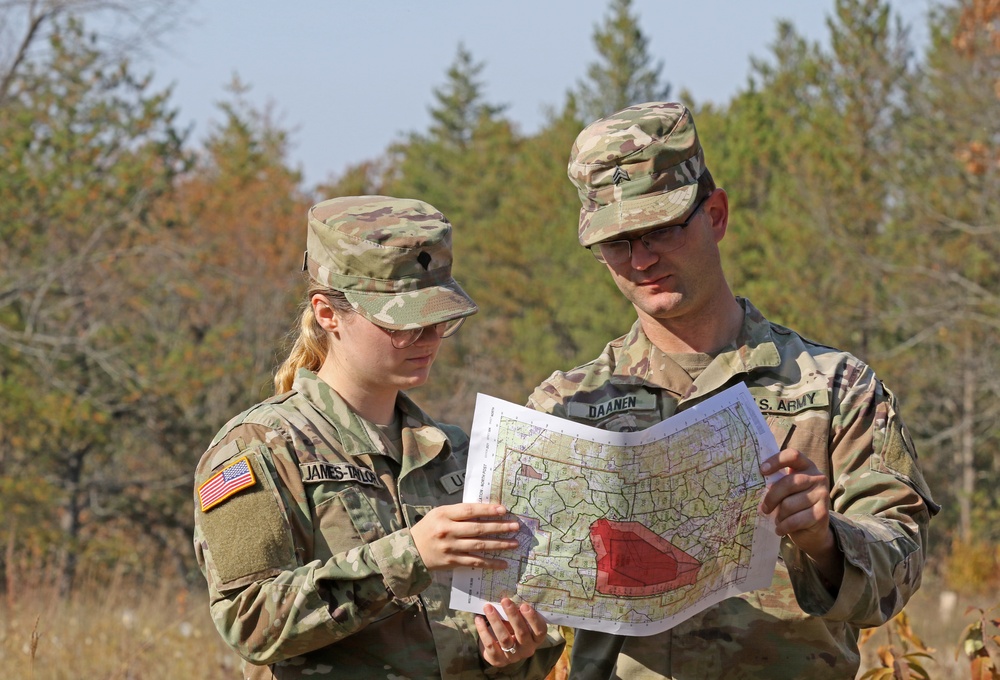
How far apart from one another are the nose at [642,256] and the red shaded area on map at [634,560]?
2.21 feet

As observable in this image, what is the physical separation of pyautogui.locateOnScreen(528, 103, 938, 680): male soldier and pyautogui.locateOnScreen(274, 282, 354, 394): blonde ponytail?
513mm

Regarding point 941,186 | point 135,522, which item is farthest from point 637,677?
point 941,186

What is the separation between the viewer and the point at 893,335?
963 inches

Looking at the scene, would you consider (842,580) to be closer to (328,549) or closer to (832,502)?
(832,502)

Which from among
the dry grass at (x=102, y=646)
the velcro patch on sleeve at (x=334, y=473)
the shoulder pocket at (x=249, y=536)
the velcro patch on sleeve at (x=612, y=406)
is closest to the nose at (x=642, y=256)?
the velcro patch on sleeve at (x=612, y=406)

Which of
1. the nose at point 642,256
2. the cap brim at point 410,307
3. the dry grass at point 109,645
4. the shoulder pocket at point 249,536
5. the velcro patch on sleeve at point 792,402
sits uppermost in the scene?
the nose at point 642,256

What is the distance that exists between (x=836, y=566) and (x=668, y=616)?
Result: 327mm

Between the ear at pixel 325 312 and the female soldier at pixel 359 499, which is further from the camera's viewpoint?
the ear at pixel 325 312

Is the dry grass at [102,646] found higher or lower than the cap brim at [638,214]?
lower

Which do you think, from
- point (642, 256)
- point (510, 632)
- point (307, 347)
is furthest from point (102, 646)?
point (642, 256)

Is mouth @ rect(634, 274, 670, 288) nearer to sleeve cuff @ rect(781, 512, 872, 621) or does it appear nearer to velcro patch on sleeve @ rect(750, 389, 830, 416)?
velcro patch on sleeve @ rect(750, 389, 830, 416)

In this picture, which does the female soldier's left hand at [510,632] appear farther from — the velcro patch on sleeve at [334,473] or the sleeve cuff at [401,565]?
the velcro patch on sleeve at [334,473]

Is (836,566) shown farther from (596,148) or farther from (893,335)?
(893,335)

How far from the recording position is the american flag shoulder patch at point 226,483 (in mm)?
2416
